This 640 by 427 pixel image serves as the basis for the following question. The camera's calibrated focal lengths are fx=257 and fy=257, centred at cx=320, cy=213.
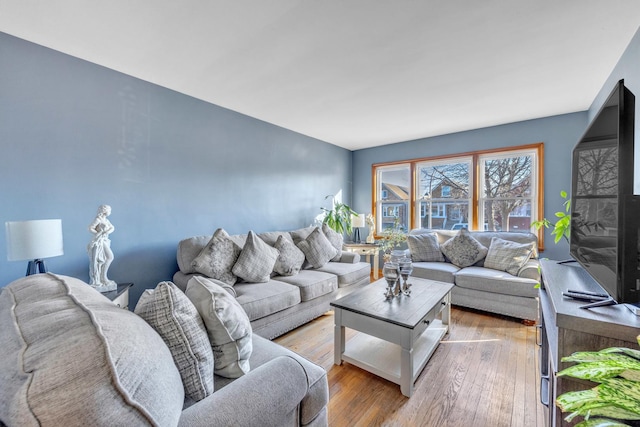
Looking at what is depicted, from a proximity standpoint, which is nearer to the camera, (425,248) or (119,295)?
(119,295)

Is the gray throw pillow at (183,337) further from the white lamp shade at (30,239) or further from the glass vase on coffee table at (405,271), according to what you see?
the glass vase on coffee table at (405,271)

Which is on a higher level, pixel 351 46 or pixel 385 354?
pixel 351 46

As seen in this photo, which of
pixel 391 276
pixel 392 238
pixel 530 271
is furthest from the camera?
pixel 392 238

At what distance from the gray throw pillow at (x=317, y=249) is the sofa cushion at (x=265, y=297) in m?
0.71

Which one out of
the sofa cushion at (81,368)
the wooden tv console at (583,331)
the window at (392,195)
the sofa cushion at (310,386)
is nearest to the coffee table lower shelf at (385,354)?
the sofa cushion at (310,386)

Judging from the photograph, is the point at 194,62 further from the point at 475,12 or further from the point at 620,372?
the point at 620,372

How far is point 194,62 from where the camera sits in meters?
2.19

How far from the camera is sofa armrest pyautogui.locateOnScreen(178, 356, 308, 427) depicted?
83 cm

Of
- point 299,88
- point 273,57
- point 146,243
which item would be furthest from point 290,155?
point 146,243

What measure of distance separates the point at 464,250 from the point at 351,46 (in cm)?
284

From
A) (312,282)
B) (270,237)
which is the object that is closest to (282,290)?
(312,282)

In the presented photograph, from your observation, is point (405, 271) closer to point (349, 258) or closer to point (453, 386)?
point (453, 386)

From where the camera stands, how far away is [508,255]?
308 centimetres

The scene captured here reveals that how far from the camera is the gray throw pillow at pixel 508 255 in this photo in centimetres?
296
